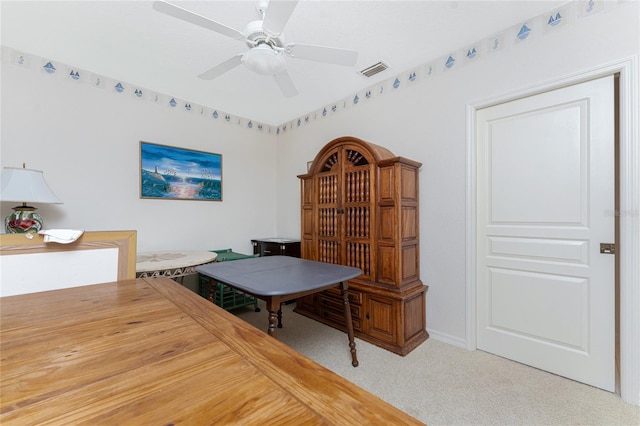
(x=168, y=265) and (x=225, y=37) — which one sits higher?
(x=225, y=37)

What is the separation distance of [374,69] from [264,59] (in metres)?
1.47

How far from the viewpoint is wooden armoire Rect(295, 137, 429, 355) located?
2.35 m

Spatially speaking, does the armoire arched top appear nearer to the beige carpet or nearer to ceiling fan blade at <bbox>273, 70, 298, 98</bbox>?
ceiling fan blade at <bbox>273, 70, 298, 98</bbox>

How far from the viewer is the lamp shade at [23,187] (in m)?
2.11

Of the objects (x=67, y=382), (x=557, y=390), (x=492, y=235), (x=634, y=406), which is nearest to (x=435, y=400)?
(x=557, y=390)

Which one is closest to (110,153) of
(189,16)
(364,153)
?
(189,16)

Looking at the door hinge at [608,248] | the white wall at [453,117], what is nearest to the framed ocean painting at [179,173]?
the white wall at [453,117]

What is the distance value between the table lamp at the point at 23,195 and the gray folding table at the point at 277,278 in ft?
5.09

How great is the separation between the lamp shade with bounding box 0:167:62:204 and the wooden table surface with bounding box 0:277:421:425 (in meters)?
1.79

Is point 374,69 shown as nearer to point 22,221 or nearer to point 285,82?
point 285,82

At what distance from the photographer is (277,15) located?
1.46 metres

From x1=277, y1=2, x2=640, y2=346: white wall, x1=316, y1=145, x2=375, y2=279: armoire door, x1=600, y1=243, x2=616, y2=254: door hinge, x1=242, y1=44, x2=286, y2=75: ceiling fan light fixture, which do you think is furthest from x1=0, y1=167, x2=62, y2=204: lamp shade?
x1=600, y1=243, x2=616, y2=254: door hinge

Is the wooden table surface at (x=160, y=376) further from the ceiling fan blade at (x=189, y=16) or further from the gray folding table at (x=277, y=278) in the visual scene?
the ceiling fan blade at (x=189, y=16)

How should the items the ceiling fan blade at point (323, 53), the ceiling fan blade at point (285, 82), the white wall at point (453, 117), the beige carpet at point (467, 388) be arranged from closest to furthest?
the beige carpet at point (467, 388) < the ceiling fan blade at point (323, 53) < the white wall at point (453, 117) < the ceiling fan blade at point (285, 82)
